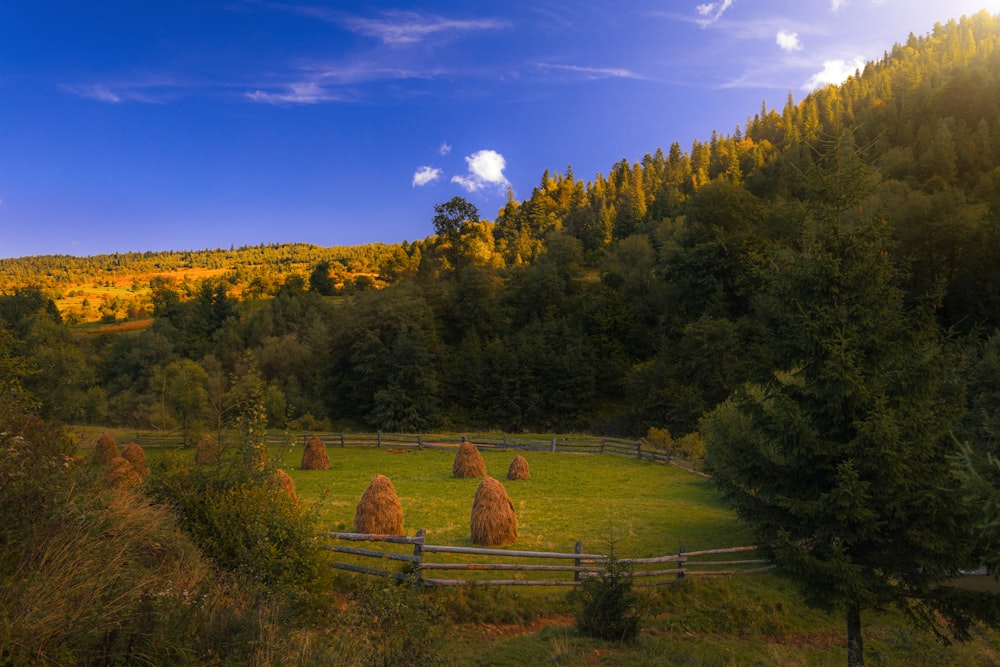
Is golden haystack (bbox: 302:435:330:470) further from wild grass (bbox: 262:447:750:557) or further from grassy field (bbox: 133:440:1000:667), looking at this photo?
grassy field (bbox: 133:440:1000:667)

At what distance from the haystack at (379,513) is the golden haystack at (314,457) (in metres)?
13.9

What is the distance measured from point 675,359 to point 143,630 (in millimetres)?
42305

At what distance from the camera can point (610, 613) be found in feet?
29.0

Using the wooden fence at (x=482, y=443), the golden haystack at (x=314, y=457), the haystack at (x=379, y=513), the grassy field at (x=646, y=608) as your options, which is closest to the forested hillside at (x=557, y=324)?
the wooden fence at (x=482, y=443)

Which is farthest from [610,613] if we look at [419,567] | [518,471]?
[518,471]

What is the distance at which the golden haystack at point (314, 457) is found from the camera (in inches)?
1052

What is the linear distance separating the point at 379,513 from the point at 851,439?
11.1m

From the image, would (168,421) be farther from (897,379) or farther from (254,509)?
A: (897,379)

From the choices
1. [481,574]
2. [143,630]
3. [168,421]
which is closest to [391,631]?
[143,630]

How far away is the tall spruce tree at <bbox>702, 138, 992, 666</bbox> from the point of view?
24.9 ft

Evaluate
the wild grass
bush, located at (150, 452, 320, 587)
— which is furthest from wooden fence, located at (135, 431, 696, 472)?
bush, located at (150, 452, 320, 587)

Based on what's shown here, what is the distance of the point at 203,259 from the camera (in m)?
199

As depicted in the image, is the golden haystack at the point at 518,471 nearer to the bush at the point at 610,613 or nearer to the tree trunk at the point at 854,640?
the bush at the point at 610,613

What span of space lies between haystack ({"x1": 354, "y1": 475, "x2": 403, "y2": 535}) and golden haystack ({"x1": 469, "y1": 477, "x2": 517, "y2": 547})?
2.16 m
